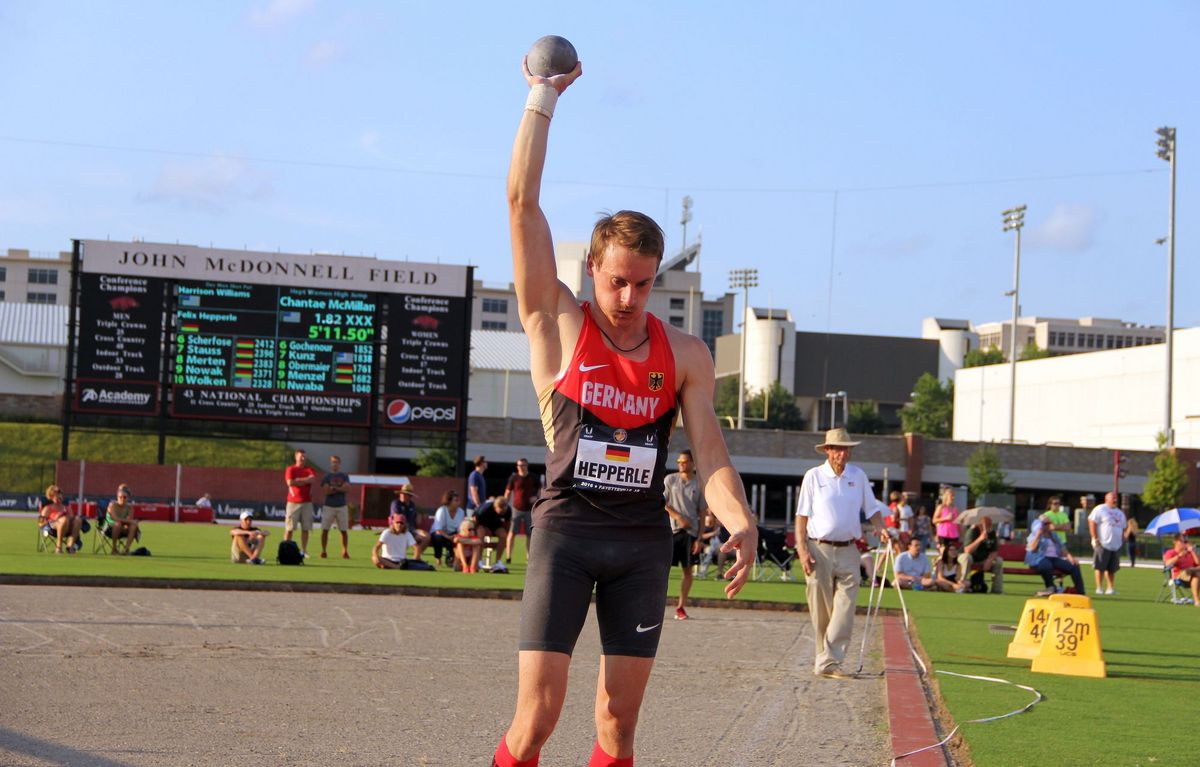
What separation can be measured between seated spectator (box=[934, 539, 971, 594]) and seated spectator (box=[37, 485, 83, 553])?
49.9 ft

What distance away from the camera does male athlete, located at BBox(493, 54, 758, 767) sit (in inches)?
169

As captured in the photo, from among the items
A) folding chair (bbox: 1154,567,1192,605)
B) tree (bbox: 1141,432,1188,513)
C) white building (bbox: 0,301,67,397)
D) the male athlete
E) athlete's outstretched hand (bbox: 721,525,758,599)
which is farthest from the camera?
white building (bbox: 0,301,67,397)

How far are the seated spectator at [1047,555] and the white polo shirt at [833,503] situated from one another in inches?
406

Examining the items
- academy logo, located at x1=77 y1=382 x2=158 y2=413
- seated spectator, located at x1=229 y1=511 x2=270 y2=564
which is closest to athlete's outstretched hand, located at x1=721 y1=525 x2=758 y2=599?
seated spectator, located at x1=229 y1=511 x2=270 y2=564

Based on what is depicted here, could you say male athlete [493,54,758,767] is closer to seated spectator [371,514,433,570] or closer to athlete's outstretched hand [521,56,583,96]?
athlete's outstretched hand [521,56,583,96]

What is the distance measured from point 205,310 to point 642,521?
34.3 metres

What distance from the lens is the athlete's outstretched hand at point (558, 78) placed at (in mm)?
4445

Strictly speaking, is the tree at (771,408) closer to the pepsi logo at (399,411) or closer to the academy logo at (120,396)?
the pepsi logo at (399,411)

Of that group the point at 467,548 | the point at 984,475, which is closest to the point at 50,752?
the point at 467,548

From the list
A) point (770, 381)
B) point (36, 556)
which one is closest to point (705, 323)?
point (770, 381)

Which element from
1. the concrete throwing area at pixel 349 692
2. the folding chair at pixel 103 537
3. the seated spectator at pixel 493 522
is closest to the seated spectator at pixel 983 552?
the seated spectator at pixel 493 522

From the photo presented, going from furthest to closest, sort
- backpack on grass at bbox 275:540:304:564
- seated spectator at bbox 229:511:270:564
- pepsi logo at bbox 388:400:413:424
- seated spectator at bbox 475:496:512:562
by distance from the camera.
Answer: pepsi logo at bbox 388:400:413:424 < seated spectator at bbox 475:496:512:562 < seated spectator at bbox 229:511:270:564 < backpack on grass at bbox 275:540:304:564

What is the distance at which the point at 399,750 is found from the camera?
6949 mm

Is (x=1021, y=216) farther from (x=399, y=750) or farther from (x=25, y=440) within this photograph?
(x=399, y=750)
